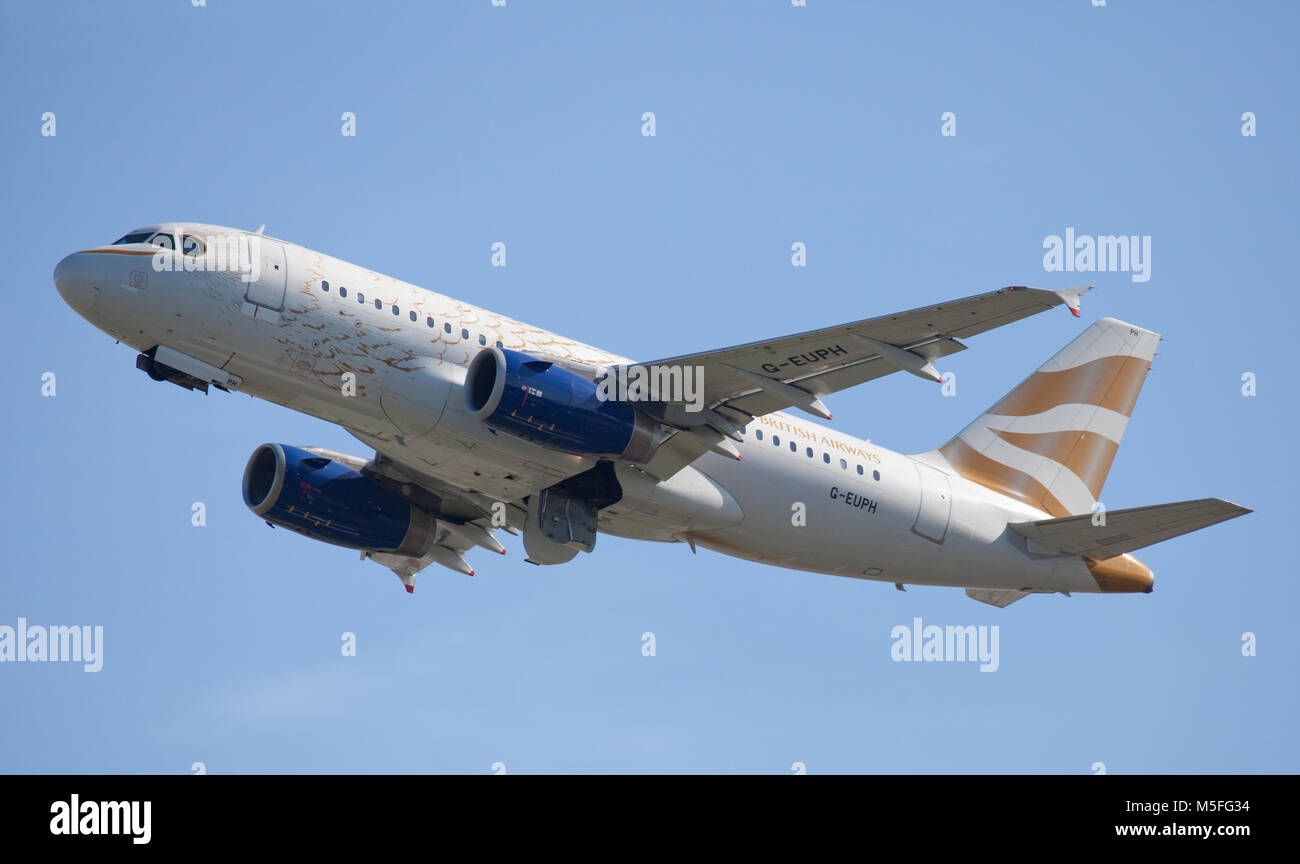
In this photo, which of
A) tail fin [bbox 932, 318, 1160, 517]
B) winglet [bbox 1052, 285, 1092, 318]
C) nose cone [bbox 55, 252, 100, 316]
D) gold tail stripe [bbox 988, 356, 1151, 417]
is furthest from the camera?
gold tail stripe [bbox 988, 356, 1151, 417]

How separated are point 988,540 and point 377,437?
15.0m

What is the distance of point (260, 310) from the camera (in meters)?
28.1

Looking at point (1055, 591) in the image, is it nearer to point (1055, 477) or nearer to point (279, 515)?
point (1055, 477)

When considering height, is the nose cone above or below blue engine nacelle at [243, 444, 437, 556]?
above

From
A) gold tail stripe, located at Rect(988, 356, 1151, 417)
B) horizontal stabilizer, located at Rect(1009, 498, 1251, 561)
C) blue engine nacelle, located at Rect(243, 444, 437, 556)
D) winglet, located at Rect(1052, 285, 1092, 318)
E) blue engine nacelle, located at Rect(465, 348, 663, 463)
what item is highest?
gold tail stripe, located at Rect(988, 356, 1151, 417)

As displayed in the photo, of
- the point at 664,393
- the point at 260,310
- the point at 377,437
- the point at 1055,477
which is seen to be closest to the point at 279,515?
the point at 377,437

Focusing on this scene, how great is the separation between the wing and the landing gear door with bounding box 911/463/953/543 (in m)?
5.85

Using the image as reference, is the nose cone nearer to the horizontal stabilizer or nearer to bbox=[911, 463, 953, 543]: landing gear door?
bbox=[911, 463, 953, 543]: landing gear door

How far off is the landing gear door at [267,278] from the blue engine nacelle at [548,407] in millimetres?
4090

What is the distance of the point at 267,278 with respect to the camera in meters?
28.3

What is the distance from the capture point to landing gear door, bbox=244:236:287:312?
2814cm

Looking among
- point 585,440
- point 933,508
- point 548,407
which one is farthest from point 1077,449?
point 548,407

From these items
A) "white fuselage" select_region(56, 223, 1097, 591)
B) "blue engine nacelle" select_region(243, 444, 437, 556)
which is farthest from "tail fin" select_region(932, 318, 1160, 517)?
"blue engine nacelle" select_region(243, 444, 437, 556)

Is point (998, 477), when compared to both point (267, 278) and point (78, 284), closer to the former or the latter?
point (267, 278)
